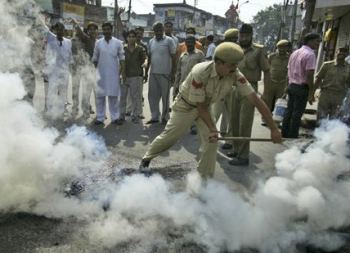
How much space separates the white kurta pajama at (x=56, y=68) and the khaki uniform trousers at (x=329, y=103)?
4.92 m

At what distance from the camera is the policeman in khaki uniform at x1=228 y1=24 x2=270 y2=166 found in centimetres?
591

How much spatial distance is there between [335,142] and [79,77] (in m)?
6.07

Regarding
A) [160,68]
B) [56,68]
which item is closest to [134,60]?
[160,68]

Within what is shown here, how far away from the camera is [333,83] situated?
744cm

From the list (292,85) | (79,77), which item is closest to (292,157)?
(292,85)

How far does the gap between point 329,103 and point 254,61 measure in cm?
219

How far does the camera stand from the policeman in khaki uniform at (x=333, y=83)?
7383mm

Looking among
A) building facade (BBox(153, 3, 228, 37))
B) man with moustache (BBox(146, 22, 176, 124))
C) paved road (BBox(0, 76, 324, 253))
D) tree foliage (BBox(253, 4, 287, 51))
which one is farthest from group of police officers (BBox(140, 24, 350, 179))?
tree foliage (BBox(253, 4, 287, 51))

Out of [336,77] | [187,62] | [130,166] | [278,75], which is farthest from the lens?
[278,75]

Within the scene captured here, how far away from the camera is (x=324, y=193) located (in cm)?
363

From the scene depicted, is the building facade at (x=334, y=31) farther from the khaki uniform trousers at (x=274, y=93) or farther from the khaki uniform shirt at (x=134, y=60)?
the khaki uniform shirt at (x=134, y=60)

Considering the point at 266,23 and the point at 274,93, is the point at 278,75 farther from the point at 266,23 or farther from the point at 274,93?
the point at 266,23

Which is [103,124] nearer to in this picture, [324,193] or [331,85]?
[331,85]

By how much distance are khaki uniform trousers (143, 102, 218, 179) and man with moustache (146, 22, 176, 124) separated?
131 inches
